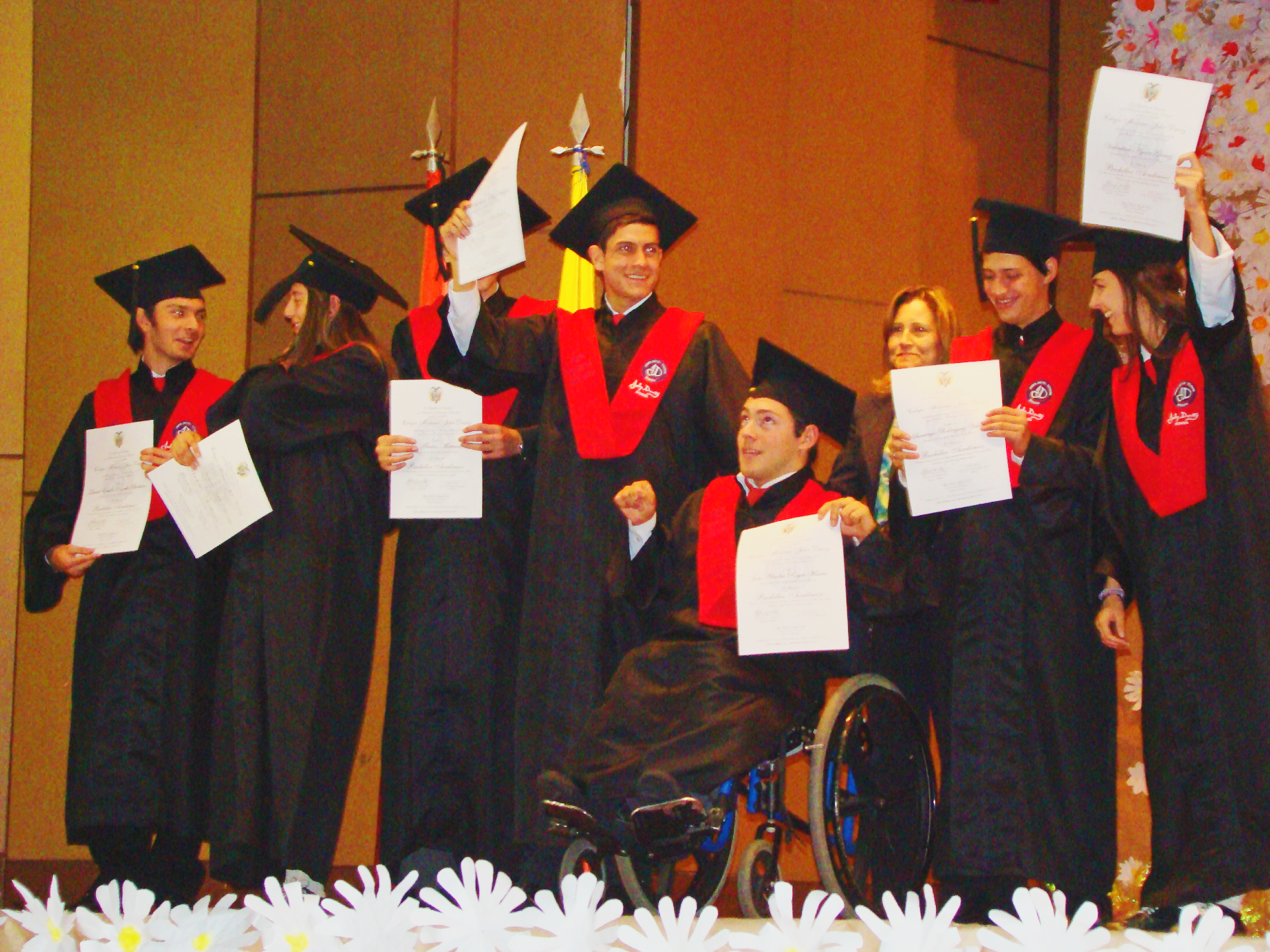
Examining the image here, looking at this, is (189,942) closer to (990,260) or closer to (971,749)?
(971,749)

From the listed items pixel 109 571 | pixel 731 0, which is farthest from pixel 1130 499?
pixel 109 571

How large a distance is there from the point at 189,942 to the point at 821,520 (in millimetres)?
2141

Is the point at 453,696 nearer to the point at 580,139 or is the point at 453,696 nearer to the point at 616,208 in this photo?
the point at 616,208

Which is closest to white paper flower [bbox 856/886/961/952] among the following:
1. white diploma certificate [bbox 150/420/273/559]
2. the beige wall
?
white diploma certificate [bbox 150/420/273/559]

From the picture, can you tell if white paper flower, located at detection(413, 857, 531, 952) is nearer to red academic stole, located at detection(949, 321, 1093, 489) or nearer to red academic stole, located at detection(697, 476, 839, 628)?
red academic stole, located at detection(697, 476, 839, 628)

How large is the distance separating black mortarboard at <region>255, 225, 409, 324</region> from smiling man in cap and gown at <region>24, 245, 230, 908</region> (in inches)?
19.5

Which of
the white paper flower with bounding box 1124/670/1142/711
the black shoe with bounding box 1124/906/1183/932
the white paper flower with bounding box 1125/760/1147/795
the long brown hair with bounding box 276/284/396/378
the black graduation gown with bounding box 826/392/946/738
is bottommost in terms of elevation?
the black shoe with bounding box 1124/906/1183/932

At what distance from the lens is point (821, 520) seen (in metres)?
3.41

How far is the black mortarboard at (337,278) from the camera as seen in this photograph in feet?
13.9

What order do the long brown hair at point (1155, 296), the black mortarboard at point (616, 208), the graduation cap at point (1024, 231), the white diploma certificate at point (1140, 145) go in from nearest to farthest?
the white diploma certificate at point (1140, 145) → the long brown hair at point (1155, 296) → the graduation cap at point (1024, 231) → the black mortarboard at point (616, 208)

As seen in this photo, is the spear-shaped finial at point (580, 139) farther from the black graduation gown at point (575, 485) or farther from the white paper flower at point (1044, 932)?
the white paper flower at point (1044, 932)

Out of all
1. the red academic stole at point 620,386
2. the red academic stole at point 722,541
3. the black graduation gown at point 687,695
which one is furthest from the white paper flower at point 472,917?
the red academic stole at point 620,386

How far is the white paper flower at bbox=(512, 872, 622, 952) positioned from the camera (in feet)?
4.99

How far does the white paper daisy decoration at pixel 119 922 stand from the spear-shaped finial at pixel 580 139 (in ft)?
11.5
